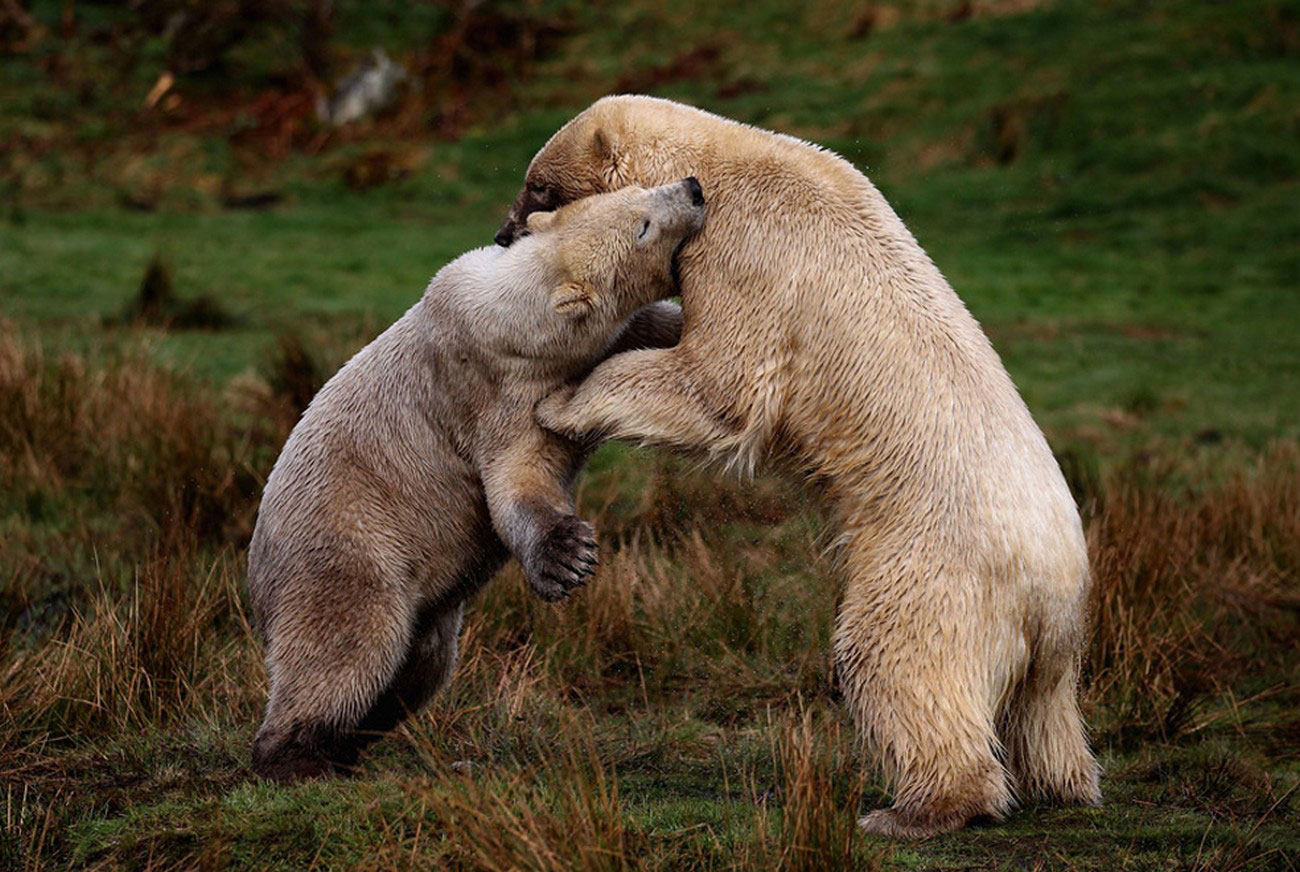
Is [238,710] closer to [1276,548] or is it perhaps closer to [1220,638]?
[1220,638]

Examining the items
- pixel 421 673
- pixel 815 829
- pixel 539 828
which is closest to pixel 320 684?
pixel 421 673

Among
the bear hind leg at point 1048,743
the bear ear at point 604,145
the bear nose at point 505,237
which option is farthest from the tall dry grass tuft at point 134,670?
the bear hind leg at point 1048,743

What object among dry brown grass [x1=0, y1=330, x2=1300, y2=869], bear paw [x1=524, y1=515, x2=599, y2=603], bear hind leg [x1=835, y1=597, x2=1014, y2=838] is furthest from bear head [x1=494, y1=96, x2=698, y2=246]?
bear hind leg [x1=835, y1=597, x2=1014, y2=838]

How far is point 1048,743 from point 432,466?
2328 millimetres

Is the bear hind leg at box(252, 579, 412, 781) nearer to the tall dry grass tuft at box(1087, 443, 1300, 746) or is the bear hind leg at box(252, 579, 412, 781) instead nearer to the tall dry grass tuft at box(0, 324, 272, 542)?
the tall dry grass tuft at box(1087, 443, 1300, 746)

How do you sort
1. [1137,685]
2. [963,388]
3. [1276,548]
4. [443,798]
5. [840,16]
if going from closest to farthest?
1. [443,798]
2. [963,388]
3. [1137,685]
4. [1276,548]
5. [840,16]

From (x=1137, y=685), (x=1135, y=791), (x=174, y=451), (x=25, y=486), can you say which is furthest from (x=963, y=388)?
(x=25, y=486)

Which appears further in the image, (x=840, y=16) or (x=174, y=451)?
(x=840, y=16)

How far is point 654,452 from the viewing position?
5.53 meters

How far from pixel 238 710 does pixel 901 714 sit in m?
2.85

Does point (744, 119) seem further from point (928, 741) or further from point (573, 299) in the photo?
point (928, 741)

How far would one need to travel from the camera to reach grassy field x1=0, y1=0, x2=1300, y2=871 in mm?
5109

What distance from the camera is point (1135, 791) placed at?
5898mm

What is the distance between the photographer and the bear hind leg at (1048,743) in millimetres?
5254
